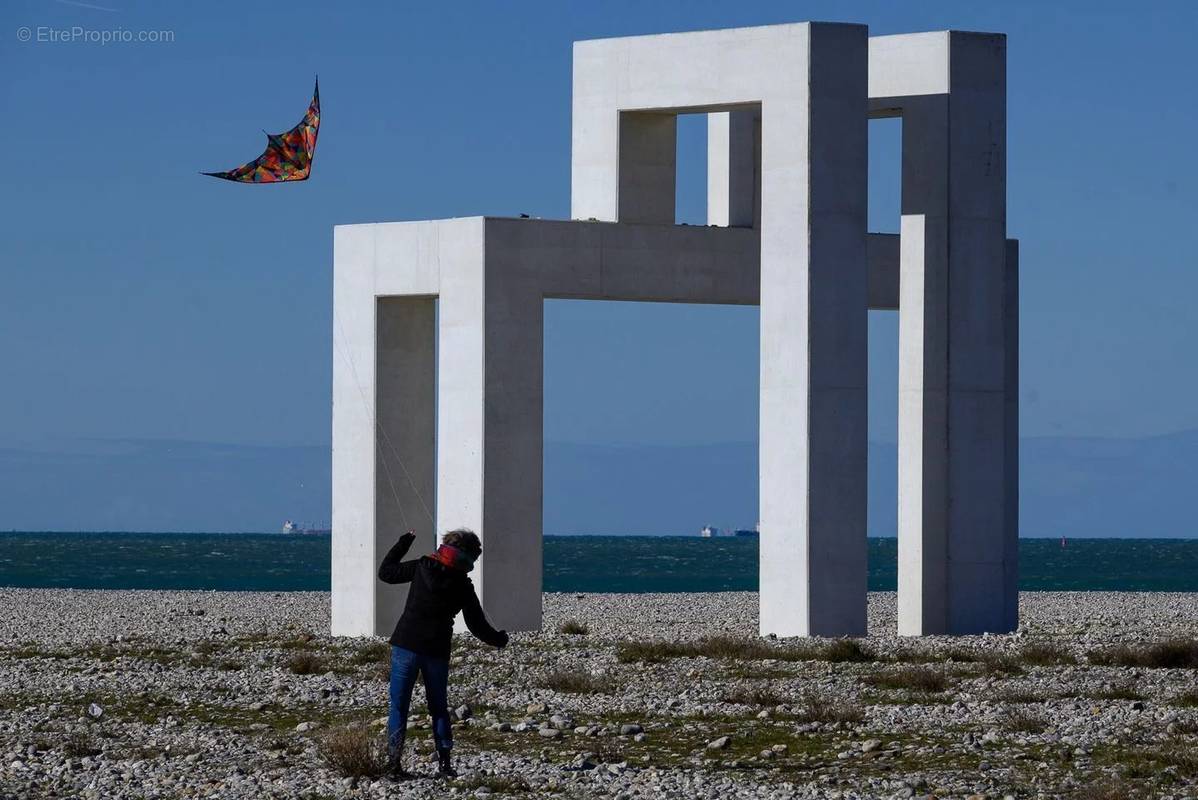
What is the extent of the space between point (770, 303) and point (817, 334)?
0.65 meters

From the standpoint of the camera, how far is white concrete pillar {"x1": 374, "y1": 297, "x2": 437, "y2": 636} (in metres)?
24.3

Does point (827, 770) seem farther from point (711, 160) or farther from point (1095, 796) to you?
point (711, 160)

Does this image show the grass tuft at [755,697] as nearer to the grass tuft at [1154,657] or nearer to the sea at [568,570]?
the grass tuft at [1154,657]

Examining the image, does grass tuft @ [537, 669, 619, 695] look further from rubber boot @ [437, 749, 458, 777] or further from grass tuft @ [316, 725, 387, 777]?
rubber boot @ [437, 749, 458, 777]

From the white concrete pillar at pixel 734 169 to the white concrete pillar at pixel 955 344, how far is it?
199 centimetres

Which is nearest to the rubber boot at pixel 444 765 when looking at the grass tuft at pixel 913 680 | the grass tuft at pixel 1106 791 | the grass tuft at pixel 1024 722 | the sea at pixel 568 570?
the grass tuft at pixel 1106 791

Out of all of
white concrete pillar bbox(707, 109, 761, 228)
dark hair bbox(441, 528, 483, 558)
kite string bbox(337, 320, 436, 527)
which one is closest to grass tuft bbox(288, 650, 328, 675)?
kite string bbox(337, 320, 436, 527)

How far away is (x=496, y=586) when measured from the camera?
76.0ft

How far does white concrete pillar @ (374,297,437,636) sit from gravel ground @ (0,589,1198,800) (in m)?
1.37

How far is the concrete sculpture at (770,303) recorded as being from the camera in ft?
73.3

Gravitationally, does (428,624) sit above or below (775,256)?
below

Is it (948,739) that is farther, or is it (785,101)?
(785,101)

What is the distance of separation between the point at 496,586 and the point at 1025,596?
23187 millimetres

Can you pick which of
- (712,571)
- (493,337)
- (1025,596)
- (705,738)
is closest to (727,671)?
(705,738)
